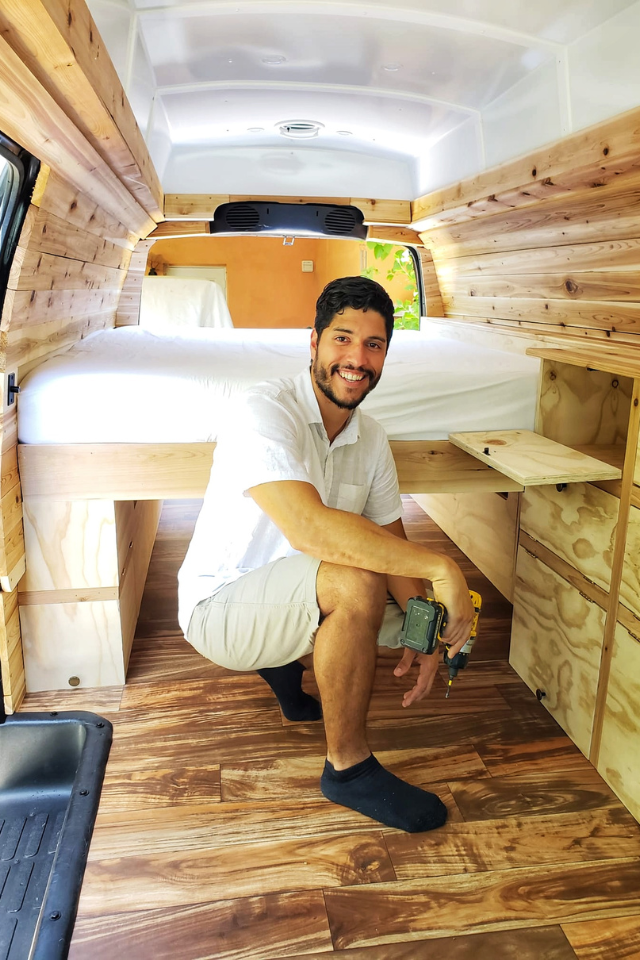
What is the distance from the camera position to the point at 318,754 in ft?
5.47

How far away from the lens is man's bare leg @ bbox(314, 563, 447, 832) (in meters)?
1.39

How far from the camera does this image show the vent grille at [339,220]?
3.51 m

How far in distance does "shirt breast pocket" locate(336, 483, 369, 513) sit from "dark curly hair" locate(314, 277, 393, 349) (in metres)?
0.36

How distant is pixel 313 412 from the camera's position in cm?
157

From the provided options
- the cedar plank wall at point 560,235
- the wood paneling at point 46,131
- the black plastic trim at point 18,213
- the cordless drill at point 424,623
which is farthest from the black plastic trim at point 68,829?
the cedar plank wall at point 560,235

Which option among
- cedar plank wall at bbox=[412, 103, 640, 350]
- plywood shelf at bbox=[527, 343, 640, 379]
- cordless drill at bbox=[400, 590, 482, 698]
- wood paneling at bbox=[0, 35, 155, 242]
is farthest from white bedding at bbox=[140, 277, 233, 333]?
cordless drill at bbox=[400, 590, 482, 698]

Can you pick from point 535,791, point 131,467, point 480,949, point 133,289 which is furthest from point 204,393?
point 133,289

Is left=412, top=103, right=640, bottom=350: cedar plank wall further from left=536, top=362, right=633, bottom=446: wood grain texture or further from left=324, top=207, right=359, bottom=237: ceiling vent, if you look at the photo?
left=324, top=207, right=359, bottom=237: ceiling vent

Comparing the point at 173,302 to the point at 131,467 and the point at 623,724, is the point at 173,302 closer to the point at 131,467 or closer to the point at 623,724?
the point at 131,467

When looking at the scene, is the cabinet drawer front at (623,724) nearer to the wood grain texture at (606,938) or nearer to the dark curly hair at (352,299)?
the wood grain texture at (606,938)

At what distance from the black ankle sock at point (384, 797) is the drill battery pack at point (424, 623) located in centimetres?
30

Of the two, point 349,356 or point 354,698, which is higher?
point 349,356

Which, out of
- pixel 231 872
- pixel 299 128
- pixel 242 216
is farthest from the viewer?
pixel 242 216

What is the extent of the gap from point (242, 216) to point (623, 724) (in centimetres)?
289
